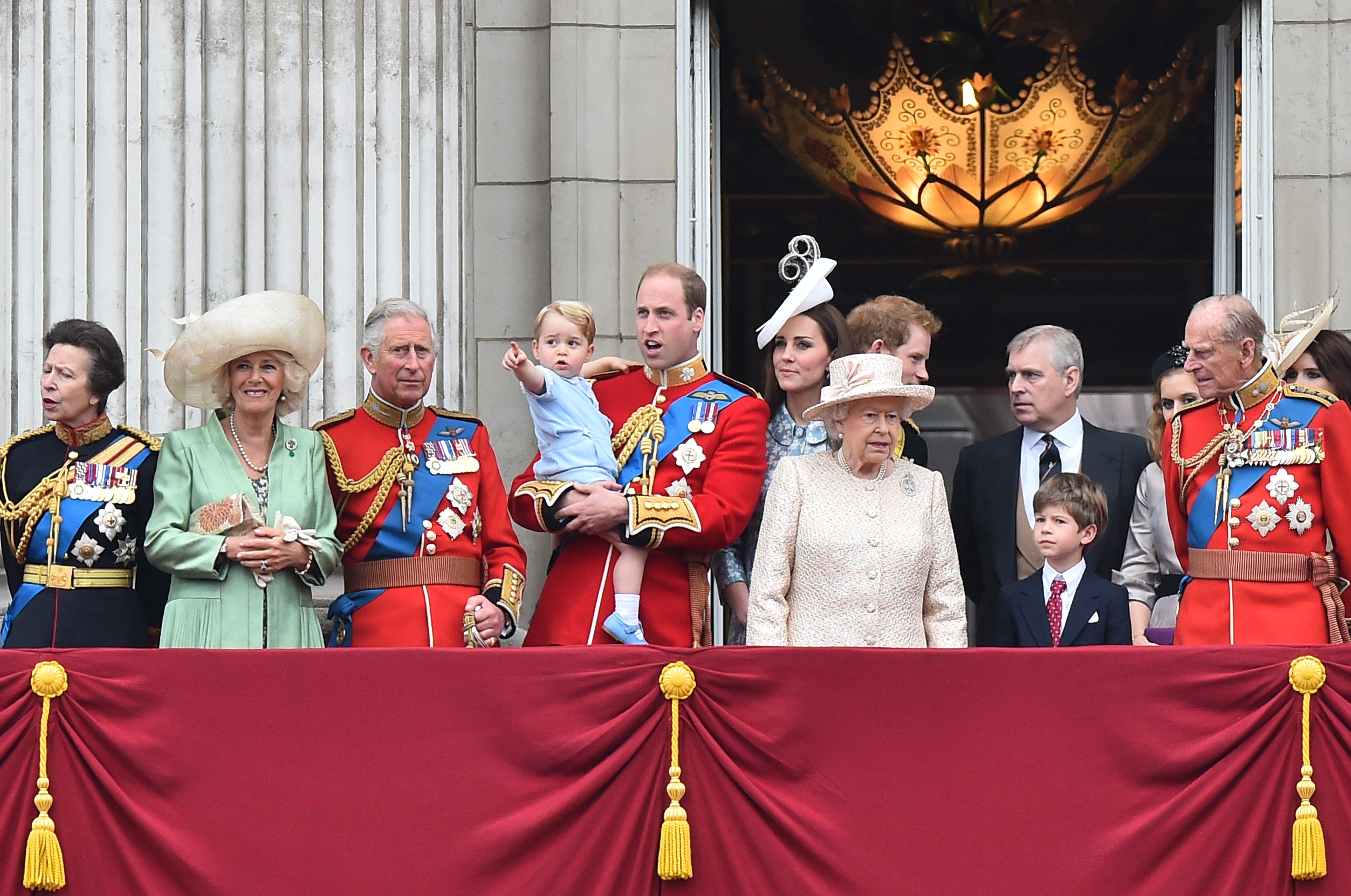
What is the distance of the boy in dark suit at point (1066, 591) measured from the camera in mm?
6035

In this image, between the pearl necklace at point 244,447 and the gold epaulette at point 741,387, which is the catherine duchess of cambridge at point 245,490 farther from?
the gold epaulette at point 741,387

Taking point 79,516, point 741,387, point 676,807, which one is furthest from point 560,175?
point 676,807

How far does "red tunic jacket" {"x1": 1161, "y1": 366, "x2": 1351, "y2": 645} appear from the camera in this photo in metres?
5.72

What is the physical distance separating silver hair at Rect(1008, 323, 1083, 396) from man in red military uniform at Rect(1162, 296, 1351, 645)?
0.70 meters

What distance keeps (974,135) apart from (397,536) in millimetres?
6160

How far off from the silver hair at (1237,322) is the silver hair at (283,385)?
2727mm

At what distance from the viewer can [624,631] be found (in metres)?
5.87

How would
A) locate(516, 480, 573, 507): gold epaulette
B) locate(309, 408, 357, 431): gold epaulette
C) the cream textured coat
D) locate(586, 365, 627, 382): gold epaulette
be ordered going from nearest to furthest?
1. the cream textured coat
2. locate(516, 480, 573, 507): gold epaulette
3. locate(309, 408, 357, 431): gold epaulette
4. locate(586, 365, 627, 382): gold epaulette

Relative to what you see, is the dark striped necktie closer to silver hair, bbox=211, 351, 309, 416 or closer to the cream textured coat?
the cream textured coat

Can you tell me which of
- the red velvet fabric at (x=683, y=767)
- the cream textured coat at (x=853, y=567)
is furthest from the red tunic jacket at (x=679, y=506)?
the red velvet fabric at (x=683, y=767)

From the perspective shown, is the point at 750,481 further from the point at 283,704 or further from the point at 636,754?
the point at 283,704

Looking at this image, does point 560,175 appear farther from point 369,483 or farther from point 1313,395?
point 1313,395

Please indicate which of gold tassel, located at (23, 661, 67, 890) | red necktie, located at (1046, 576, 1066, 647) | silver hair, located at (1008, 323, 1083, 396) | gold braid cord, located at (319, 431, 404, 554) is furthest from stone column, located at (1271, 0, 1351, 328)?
gold tassel, located at (23, 661, 67, 890)

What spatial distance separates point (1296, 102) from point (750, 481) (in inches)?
133
